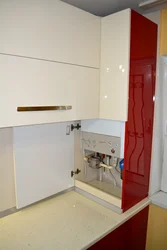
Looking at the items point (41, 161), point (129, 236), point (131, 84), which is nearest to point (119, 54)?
point (131, 84)

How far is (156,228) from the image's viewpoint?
1534 mm

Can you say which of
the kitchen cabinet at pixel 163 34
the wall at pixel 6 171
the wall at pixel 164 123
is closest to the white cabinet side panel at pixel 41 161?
the wall at pixel 6 171

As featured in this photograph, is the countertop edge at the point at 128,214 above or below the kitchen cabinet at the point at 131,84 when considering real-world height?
below

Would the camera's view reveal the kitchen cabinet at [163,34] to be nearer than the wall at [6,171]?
No

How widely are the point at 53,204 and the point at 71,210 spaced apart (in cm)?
16

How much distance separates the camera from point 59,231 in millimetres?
1179

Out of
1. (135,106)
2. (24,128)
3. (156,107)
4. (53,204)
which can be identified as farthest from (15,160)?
(156,107)

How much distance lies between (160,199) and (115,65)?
1.12m

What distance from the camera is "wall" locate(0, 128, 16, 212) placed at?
1240 millimetres

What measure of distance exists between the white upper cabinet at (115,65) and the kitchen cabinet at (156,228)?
84cm

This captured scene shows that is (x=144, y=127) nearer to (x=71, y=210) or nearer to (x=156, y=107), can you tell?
(x=156, y=107)

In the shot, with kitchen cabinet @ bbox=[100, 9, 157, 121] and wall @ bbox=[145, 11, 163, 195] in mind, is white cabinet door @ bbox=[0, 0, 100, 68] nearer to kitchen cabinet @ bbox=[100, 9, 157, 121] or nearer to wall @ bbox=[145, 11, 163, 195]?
kitchen cabinet @ bbox=[100, 9, 157, 121]

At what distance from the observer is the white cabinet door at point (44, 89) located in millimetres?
934

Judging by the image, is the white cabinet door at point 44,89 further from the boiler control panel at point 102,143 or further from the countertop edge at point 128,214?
the countertop edge at point 128,214
